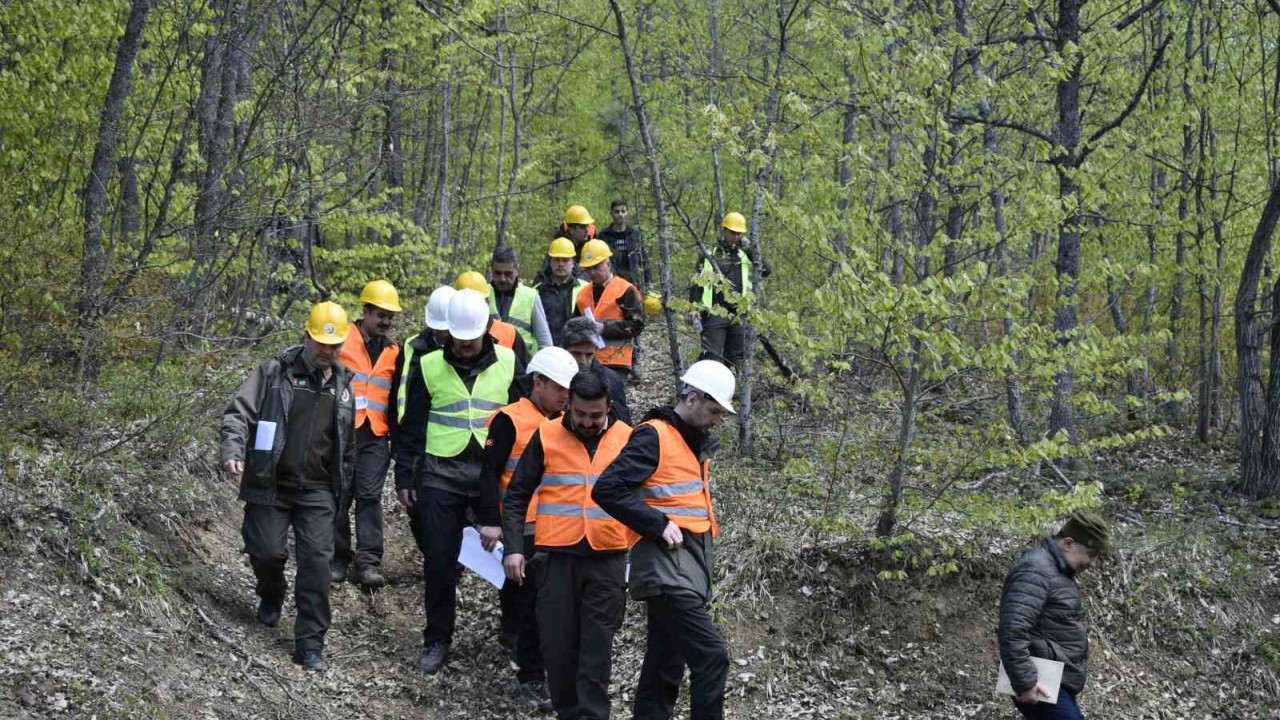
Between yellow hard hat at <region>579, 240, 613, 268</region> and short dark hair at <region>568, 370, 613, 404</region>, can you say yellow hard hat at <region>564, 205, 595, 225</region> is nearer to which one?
yellow hard hat at <region>579, 240, 613, 268</region>

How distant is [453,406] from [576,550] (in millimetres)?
1614

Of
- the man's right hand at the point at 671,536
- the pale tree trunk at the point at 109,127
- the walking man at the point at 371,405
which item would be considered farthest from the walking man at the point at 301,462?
the pale tree trunk at the point at 109,127

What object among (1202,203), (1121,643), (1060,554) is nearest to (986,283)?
(1060,554)

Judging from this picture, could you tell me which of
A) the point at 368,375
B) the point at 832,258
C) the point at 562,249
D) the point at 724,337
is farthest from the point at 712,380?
the point at 724,337

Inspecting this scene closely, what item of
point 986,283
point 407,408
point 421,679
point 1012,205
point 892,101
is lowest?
point 421,679

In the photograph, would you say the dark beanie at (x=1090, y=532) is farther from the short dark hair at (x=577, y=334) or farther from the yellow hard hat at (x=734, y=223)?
the yellow hard hat at (x=734, y=223)

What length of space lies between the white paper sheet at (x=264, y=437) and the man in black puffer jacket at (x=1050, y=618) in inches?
160

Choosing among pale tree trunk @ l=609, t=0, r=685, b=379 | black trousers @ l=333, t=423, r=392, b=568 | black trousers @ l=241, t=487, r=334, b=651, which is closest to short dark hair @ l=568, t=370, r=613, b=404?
black trousers @ l=241, t=487, r=334, b=651

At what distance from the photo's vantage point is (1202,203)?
41.4 feet

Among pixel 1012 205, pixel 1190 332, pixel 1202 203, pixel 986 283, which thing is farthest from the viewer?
pixel 1190 332

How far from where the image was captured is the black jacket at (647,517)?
541 centimetres

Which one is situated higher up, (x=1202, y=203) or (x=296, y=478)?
(x=1202, y=203)

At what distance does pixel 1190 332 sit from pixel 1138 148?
4.07 metres

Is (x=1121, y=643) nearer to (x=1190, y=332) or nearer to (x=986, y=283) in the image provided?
(x=986, y=283)
